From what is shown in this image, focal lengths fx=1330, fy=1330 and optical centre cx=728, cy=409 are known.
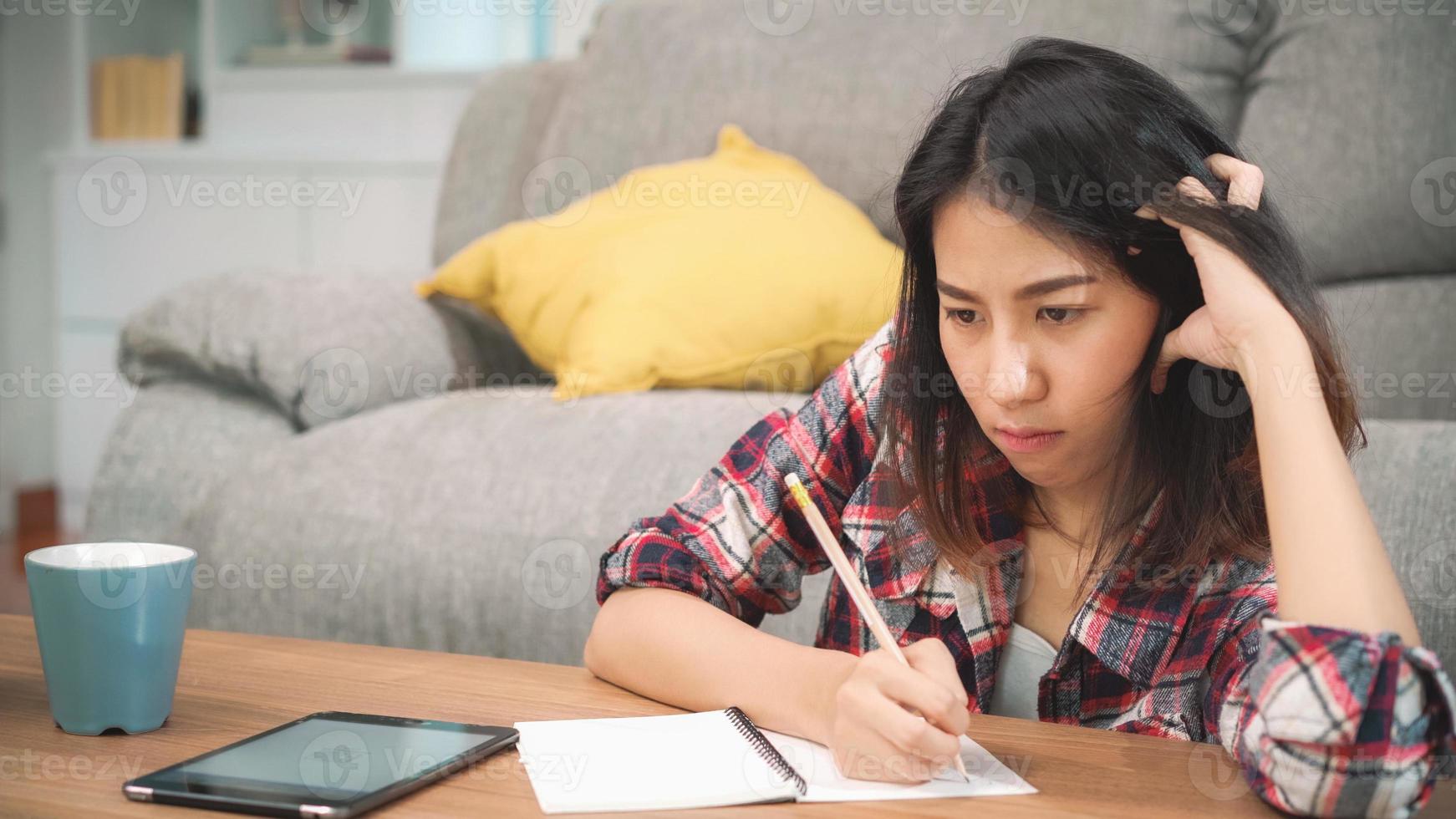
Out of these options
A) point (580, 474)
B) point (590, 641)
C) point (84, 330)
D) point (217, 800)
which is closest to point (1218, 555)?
point (590, 641)

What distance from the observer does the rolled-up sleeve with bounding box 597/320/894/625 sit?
3.07ft

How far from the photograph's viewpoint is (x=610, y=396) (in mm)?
1562

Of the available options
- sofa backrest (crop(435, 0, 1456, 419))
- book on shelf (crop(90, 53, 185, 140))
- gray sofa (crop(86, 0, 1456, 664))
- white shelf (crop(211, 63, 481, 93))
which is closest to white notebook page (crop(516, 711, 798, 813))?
gray sofa (crop(86, 0, 1456, 664))

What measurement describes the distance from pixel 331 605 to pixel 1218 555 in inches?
38.7

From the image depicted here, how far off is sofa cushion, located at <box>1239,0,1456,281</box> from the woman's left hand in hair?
87cm

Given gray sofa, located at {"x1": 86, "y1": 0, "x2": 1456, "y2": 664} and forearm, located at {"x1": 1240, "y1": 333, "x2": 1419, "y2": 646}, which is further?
gray sofa, located at {"x1": 86, "y1": 0, "x2": 1456, "y2": 664}

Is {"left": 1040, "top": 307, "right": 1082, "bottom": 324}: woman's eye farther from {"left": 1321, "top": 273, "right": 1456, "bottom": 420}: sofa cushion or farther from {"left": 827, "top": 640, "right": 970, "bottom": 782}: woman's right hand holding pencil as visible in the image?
{"left": 1321, "top": 273, "right": 1456, "bottom": 420}: sofa cushion

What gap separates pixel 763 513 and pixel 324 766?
1.37 feet

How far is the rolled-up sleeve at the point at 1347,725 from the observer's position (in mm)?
605

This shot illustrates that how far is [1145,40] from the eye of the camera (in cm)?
177

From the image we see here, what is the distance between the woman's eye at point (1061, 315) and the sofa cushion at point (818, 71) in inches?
35.6

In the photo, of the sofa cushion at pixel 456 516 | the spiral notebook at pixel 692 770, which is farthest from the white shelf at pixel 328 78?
the spiral notebook at pixel 692 770

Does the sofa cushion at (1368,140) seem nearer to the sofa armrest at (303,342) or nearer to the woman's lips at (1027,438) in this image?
the woman's lips at (1027,438)

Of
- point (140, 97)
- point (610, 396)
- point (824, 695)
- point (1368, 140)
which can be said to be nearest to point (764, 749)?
point (824, 695)
